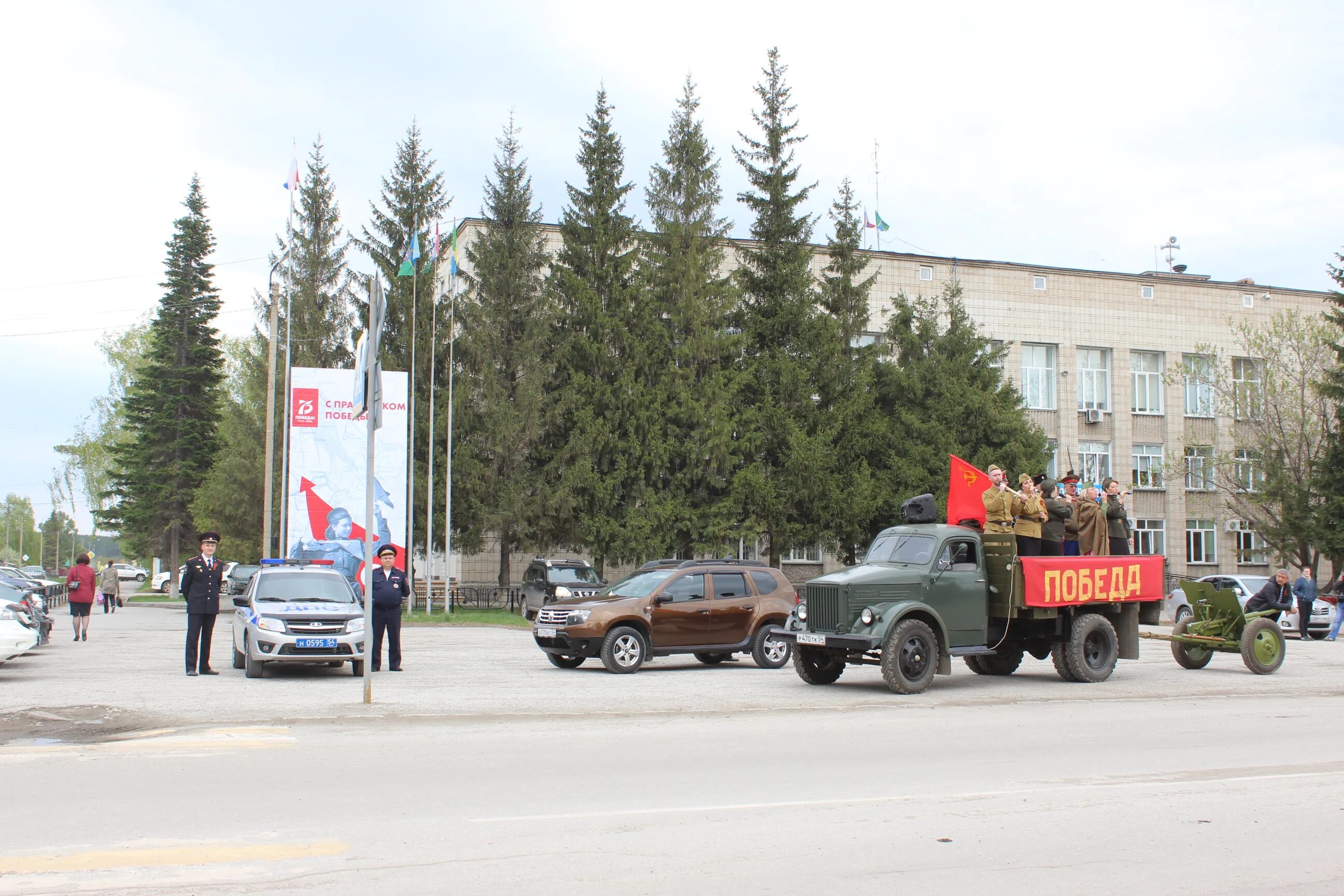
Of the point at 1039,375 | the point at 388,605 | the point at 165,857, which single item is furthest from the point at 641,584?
the point at 1039,375

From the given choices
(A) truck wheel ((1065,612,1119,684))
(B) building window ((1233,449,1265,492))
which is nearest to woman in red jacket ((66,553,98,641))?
(A) truck wheel ((1065,612,1119,684))

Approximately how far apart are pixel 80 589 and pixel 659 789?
20.2 meters

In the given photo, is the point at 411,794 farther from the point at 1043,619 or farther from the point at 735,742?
the point at 1043,619

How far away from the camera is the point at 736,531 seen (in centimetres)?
4228

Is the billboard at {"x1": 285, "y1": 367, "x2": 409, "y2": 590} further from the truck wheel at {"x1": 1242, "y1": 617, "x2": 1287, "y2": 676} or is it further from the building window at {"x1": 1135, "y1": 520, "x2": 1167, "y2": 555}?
the building window at {"x1": 1135, "y1": 520, "x2": 1167, "y2": 555}

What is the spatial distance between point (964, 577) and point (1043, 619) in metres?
1.95

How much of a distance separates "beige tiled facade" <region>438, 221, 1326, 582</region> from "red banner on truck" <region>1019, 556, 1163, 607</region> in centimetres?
3608

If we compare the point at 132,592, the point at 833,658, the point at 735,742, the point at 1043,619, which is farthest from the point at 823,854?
the point at 132,592

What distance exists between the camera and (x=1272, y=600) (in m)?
20.1

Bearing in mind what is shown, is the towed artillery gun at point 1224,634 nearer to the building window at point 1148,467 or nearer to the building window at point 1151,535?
the building window at point 1151,535

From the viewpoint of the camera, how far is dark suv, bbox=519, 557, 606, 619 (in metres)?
34.6

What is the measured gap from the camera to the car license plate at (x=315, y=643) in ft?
54.9

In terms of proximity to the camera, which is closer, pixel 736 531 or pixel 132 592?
pixel 736 531

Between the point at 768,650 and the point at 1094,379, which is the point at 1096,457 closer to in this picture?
the point at 1094,379
